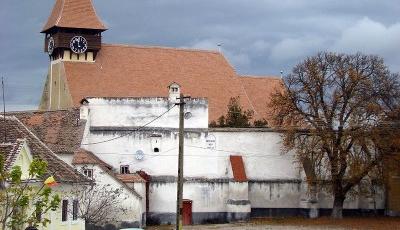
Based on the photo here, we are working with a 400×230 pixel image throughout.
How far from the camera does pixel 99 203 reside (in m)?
42.8

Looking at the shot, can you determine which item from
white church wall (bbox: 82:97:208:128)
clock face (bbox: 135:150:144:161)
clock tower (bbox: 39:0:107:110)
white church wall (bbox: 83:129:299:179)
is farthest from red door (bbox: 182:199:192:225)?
clock tower (bbox: 39:0:107:110)

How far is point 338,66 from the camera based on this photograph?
52.5 m

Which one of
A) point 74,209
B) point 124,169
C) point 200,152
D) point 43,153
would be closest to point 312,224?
point 200,152

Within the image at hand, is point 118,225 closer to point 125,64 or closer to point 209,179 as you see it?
point 209,179

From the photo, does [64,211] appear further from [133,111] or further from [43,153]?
[133,111]

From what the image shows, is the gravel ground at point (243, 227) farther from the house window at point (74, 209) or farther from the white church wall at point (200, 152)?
the house window at point (74, 209)

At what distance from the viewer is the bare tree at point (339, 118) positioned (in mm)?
50688

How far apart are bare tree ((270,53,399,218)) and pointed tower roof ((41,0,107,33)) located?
77.2ft

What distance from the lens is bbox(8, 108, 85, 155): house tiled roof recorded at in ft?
162

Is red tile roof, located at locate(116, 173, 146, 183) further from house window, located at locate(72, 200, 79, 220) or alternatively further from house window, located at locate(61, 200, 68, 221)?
house window, located at locate(61, 200, 68, 221)

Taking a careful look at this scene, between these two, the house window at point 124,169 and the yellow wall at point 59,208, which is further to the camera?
the house window at point 124,169

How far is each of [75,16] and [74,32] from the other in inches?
63.9

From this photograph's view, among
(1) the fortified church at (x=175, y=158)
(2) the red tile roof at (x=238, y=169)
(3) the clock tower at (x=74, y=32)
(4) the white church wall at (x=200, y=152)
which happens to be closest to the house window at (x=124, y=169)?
(1) the fortified church at (x=175, y=158)

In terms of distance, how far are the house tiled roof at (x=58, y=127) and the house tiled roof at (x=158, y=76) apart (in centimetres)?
1266
